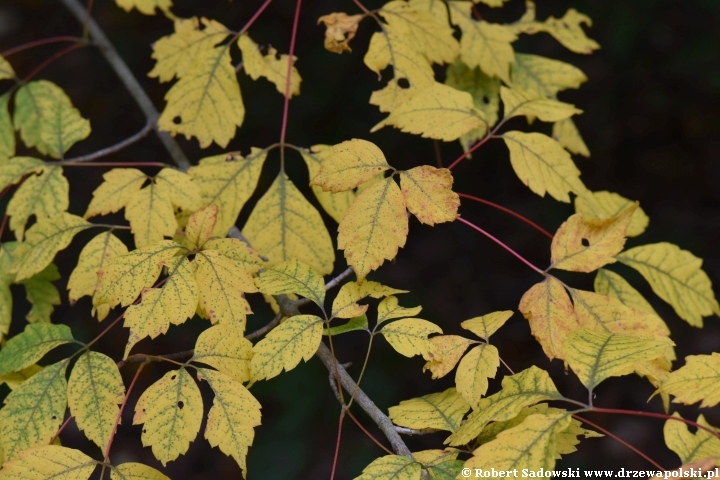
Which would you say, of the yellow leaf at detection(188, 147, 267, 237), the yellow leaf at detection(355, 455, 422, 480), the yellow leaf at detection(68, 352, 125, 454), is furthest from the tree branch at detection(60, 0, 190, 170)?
the yellow leaf at detection(355, 455, 422, 480)

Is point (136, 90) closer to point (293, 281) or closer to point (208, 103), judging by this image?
point (208, 103)

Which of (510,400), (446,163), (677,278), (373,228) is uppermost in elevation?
(373,228)

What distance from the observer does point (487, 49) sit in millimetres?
1201

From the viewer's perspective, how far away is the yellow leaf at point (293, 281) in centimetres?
82

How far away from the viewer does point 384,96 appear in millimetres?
1054

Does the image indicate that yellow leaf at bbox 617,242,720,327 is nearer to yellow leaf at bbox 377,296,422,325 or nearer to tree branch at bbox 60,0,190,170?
→ yellow leaf at bbox 377,296,422,325

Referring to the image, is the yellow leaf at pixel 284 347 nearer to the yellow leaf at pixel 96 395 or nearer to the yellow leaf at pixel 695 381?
the yellow leaf at pixel 96 395

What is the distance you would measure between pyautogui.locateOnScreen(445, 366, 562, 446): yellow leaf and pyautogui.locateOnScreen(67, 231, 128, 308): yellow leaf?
525mm

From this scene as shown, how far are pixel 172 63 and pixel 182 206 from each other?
1.04 feet

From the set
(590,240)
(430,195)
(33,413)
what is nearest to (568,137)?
(590,240)

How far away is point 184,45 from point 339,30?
0.87 feet

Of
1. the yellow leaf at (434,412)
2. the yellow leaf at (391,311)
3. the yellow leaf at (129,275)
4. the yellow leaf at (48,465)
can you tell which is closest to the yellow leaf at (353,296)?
the yellow leaf at (391,311)

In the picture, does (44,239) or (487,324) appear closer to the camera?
(487,324)

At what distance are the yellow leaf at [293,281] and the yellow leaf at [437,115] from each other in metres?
0.23
